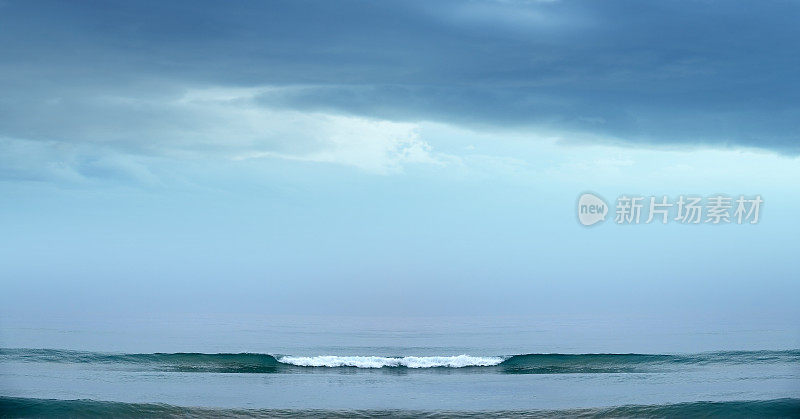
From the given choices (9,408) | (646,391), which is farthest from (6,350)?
(646,391)

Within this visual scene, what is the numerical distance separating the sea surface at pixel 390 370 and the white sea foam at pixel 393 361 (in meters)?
0.06

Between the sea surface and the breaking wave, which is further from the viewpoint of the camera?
the breaking wave

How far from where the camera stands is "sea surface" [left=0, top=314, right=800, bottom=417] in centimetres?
1595

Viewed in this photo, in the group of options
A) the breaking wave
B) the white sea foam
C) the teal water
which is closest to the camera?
the teal water

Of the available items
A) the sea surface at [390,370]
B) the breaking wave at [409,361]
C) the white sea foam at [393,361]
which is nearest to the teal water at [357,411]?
the sea surface at [390,370]

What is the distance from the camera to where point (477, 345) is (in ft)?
87.3

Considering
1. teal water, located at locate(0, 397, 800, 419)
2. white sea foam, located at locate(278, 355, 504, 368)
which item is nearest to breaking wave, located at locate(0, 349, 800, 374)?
white sea foam, located at locate(278, 355, 504, 368)

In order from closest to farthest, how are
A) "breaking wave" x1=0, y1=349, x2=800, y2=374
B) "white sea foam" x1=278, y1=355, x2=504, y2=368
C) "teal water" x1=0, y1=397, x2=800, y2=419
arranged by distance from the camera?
"teal water" x1=0, y1=397, x2=800, y2=419 < "breaking wave" x1=0, y1=349, x2=800, y2=374 < "white sea foam" x1=278, y1=355, x2=504, y2=368

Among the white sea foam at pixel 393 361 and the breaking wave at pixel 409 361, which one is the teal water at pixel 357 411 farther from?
the white sea foam at pixel 393 361

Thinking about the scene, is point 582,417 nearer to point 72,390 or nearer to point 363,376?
point 363,376

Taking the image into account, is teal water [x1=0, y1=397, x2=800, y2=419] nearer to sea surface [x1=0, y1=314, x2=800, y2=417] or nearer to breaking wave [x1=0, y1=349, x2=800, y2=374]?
sea surface [x1=0, y1=314, x2=800, y2=417]

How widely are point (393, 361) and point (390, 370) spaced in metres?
0.66

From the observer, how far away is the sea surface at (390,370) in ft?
52.3

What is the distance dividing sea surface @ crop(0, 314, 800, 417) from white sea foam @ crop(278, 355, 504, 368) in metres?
0.06
